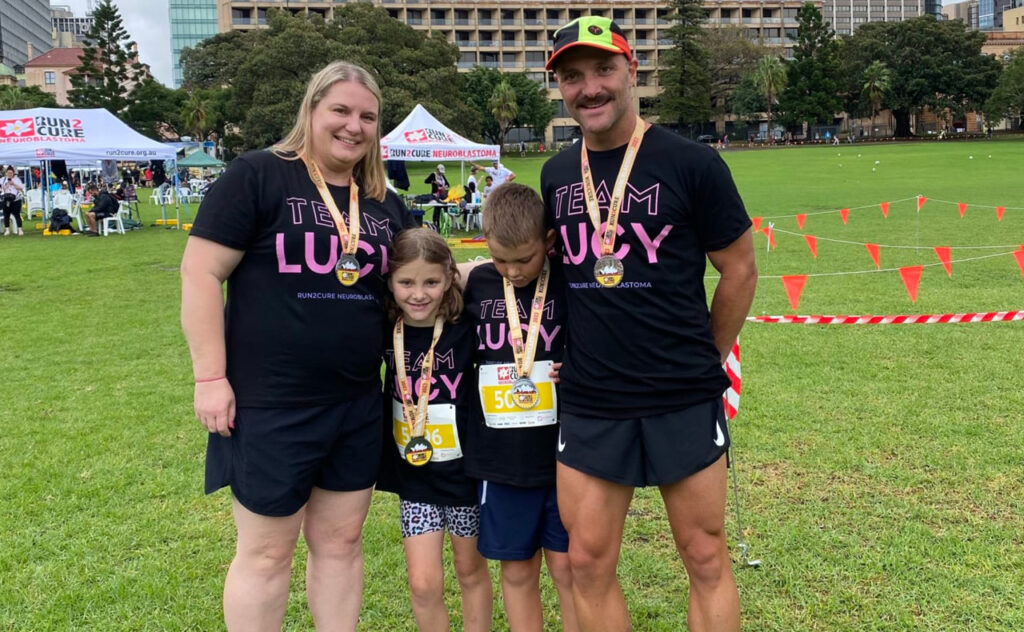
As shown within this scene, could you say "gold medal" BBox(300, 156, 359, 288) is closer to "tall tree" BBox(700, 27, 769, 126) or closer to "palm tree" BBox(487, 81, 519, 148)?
"palm tree" BBox(487, 81, 519, 148)

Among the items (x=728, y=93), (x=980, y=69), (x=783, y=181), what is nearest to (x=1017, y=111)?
(x=980, y=69)

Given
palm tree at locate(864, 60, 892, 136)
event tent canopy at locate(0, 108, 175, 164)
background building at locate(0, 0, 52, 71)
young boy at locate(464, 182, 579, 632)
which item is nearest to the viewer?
young boy at locate(464, 182, 579, 632)

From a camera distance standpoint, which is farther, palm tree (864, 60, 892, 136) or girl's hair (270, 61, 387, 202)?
palm tree (864, 60, 892, 136)

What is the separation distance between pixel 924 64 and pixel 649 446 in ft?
256

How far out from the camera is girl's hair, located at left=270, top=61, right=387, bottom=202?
7.75ft

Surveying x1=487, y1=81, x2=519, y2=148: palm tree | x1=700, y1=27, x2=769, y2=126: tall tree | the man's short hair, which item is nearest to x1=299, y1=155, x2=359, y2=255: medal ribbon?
the man's short hair

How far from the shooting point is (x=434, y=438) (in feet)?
8.69

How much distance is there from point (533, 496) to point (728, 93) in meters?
84.8

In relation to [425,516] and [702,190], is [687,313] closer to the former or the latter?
[702,190]

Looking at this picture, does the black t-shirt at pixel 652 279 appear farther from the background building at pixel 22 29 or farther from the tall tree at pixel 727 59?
the background building at pixel 22 29

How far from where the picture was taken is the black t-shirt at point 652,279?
86.3 inches

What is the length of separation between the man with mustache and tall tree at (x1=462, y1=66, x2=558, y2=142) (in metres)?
68.1

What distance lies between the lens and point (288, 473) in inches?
91.9

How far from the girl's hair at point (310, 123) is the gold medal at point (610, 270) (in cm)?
78
